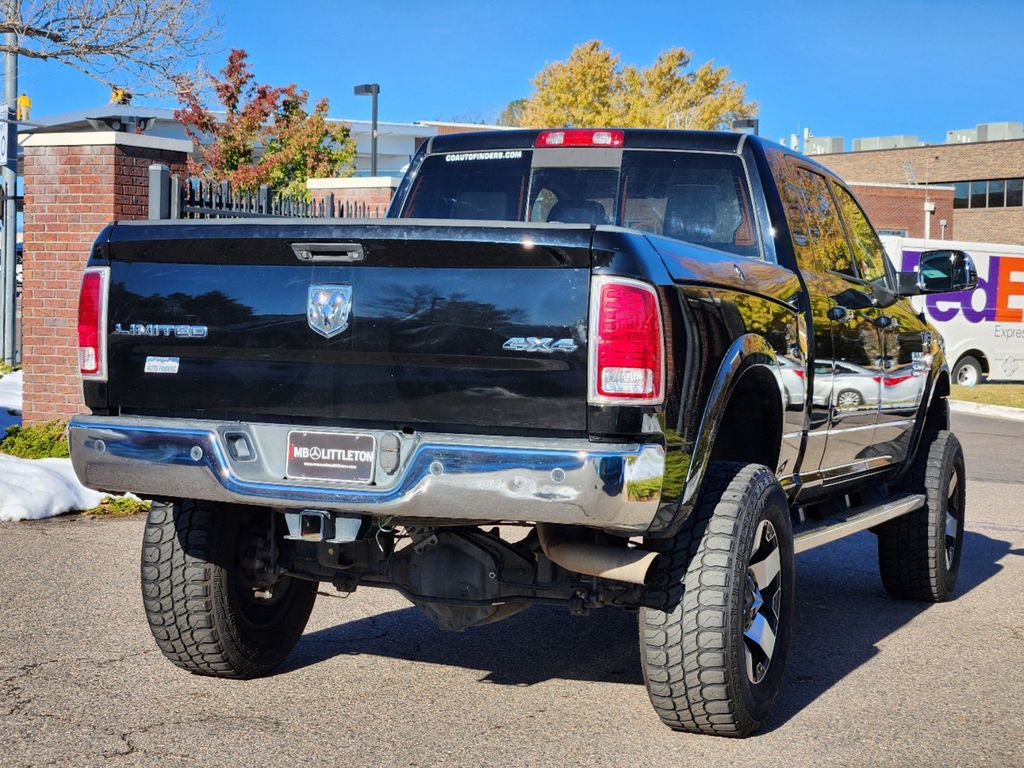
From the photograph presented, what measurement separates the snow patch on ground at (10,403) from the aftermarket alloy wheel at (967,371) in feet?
55.7

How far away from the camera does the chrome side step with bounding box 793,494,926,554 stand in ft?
17.2

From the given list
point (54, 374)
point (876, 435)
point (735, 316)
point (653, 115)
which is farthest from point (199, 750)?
point (653, 115)

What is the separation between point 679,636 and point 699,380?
819mm

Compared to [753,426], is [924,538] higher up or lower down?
lower down

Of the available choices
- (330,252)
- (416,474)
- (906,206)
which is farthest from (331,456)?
(906,206)

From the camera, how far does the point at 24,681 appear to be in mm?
4965

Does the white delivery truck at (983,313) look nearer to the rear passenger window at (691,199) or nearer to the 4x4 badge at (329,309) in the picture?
the rear passenger window at (691,199)

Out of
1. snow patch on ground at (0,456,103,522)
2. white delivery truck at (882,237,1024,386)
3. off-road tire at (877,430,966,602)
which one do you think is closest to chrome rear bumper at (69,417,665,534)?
off-road tire at (877,430,966,602)

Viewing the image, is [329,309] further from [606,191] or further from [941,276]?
[941,276]

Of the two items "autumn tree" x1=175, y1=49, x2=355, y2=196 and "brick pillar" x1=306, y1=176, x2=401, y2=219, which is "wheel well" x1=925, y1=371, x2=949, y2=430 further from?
"autumn tree" x1=175, y1=49, x2=355, y2=196

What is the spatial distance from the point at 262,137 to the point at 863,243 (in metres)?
27.6

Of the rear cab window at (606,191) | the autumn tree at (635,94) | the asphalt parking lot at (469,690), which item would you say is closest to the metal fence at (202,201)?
the rear cab window at (606,191)

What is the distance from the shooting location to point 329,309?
414 centimetres

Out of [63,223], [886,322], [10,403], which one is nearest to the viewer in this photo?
[886,322]
